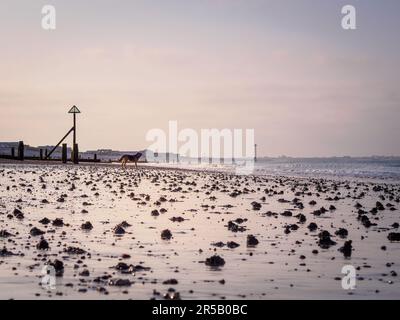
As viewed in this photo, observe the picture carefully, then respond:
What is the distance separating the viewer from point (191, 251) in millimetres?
12391

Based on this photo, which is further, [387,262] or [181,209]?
[181,209]

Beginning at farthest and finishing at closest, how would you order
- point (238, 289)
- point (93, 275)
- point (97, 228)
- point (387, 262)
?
point (97, 228) < point (387, 262) < point (93, 275) < point (238, 289)

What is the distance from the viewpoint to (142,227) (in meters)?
16.0

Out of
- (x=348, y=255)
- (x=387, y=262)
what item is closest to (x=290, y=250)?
(x=348, y=255)

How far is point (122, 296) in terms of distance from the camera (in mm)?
8352

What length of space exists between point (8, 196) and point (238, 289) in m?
17.1

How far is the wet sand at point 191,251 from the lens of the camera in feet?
29.3

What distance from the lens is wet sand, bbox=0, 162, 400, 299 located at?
8.93m

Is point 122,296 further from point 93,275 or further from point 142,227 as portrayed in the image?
point 142,227

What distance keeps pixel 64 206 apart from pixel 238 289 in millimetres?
12992
